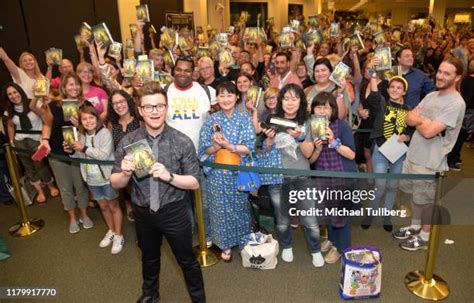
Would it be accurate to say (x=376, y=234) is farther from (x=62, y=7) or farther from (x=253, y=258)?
(x=62, y=7)

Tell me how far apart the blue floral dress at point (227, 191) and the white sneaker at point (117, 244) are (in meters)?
0.90

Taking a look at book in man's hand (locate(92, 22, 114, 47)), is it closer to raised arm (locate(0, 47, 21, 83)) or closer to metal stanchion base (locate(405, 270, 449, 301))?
raised arm (locate(0, 47, 21, 83))

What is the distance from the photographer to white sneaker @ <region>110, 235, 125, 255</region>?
330cm

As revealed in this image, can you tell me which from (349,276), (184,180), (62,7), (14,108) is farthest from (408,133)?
(62,7)

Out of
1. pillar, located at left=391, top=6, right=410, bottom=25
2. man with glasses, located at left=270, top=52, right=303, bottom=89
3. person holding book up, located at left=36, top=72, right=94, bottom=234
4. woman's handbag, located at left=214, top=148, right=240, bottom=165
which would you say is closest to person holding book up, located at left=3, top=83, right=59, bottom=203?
person holding book up, located at left=36, top=72, right=94, bottom=234

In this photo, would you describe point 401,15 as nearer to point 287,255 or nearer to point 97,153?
point 287,255

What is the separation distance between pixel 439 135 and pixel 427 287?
1.17 metres

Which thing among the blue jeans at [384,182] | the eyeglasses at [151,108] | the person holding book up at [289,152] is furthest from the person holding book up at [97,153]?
the blue jeans at [384,182]

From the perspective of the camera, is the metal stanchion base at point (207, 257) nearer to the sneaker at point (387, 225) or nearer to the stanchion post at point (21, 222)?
the sneaker at point (387, 225)

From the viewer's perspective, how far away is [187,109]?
294 cm

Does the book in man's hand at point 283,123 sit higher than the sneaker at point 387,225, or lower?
higher

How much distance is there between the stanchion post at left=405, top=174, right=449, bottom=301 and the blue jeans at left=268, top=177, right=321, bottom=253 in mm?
758

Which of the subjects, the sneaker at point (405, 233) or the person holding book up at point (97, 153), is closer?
the person holding book up at point (97, 153)

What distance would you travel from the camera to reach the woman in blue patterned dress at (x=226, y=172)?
2.67 meters
